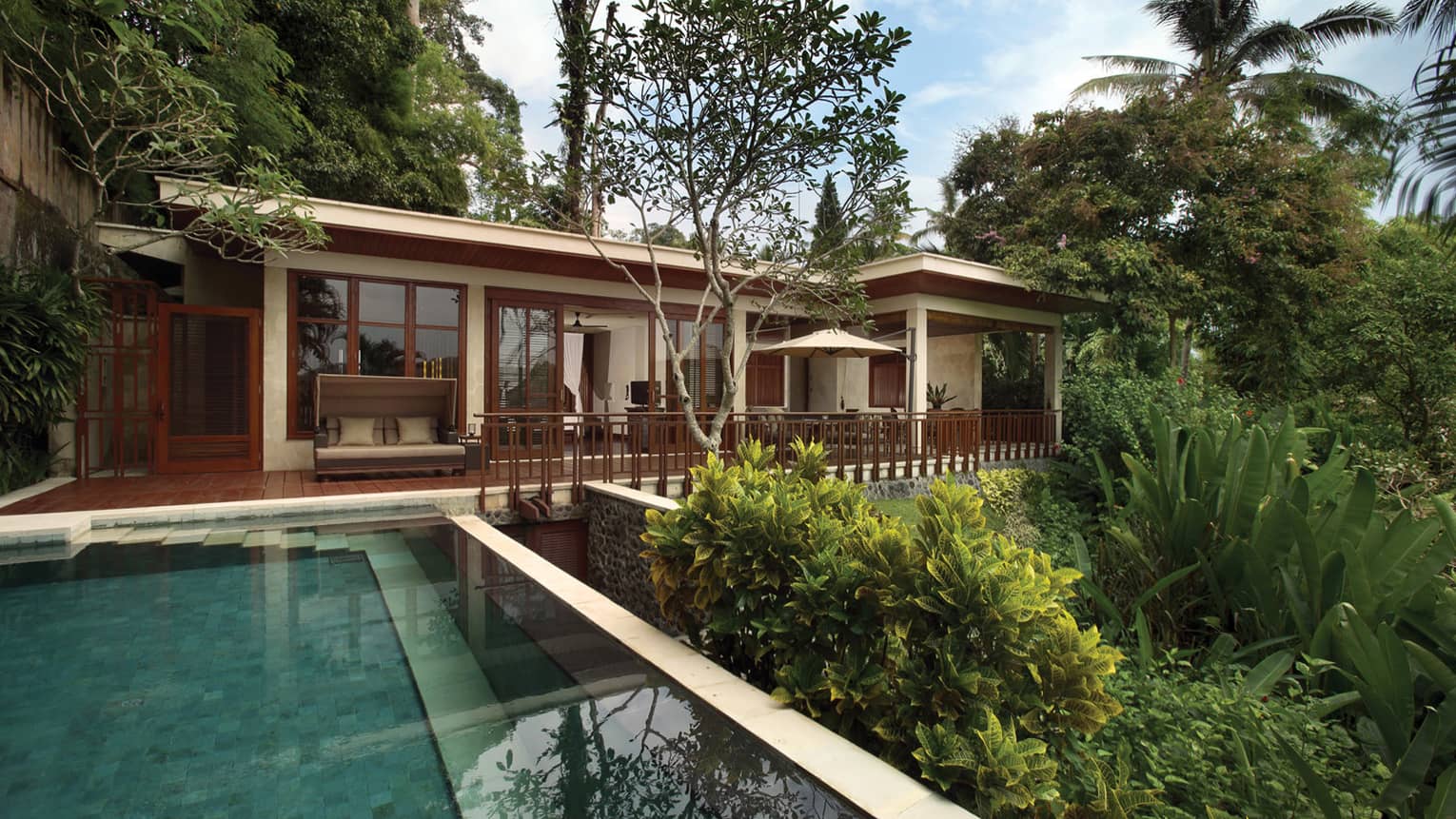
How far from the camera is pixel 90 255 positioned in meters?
7.84

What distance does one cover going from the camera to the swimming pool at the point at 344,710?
197 centimetres

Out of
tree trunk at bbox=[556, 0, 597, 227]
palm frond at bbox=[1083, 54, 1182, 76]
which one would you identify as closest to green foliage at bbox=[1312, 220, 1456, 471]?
palm frond at bbox=[1083, 54, 1182, 76]

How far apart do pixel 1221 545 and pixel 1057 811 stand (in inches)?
98.6

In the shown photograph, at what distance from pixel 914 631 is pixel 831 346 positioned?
732cm

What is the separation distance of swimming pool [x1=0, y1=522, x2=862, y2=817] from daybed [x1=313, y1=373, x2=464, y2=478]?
3272 mm

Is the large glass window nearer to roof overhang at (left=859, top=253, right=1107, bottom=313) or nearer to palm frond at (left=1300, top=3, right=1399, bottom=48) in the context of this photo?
roof overhang at (left=859, top=253, right=1107, bottom=313)

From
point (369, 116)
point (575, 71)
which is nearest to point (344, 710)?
point (575, 71)

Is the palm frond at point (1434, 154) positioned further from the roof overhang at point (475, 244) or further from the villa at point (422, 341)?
the villa at point (422, 341)

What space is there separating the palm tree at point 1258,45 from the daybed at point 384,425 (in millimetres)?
14818

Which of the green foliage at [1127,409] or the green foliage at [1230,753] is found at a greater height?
the green foliage at [1127,409]

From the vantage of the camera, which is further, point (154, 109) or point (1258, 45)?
point (1258, 45)

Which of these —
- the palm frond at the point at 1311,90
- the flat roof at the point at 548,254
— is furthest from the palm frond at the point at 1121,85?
the flat roof at the point at 548,254

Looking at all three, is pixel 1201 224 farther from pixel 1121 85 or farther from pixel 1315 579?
pixel 1315 579

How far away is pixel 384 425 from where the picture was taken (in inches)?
330
